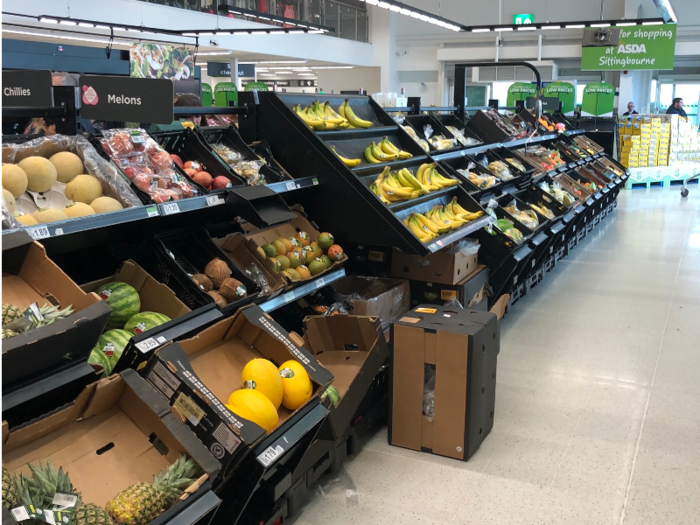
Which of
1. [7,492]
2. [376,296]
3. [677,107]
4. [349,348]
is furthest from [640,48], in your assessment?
[7,492]

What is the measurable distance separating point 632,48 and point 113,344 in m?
15.1

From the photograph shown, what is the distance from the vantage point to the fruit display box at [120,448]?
1.74m

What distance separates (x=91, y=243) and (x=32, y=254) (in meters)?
0.72

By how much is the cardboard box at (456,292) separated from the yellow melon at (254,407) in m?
2.15

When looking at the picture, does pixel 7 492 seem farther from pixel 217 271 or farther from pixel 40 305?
pixel 217 271

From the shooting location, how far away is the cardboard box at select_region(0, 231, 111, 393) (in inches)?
64.7

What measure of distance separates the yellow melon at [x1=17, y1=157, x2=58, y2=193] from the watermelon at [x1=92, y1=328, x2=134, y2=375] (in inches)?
24.4

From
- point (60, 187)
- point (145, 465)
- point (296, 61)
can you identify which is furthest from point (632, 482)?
point (296, 61)

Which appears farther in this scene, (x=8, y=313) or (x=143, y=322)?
(x=143, y=322)

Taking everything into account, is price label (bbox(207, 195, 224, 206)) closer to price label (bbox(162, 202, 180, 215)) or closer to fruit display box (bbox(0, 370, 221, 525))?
price label (bbox(162, 202, 180, 215))

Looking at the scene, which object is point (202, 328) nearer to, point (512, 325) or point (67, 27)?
point (512, 325)

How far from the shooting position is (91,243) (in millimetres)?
2711

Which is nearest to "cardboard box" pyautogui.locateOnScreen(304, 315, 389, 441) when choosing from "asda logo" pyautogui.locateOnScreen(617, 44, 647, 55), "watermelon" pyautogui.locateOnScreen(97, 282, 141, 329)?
"watermelon" pyautogui.locateOnScreen(97, 282, 141, 329)

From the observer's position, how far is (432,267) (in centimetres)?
421
